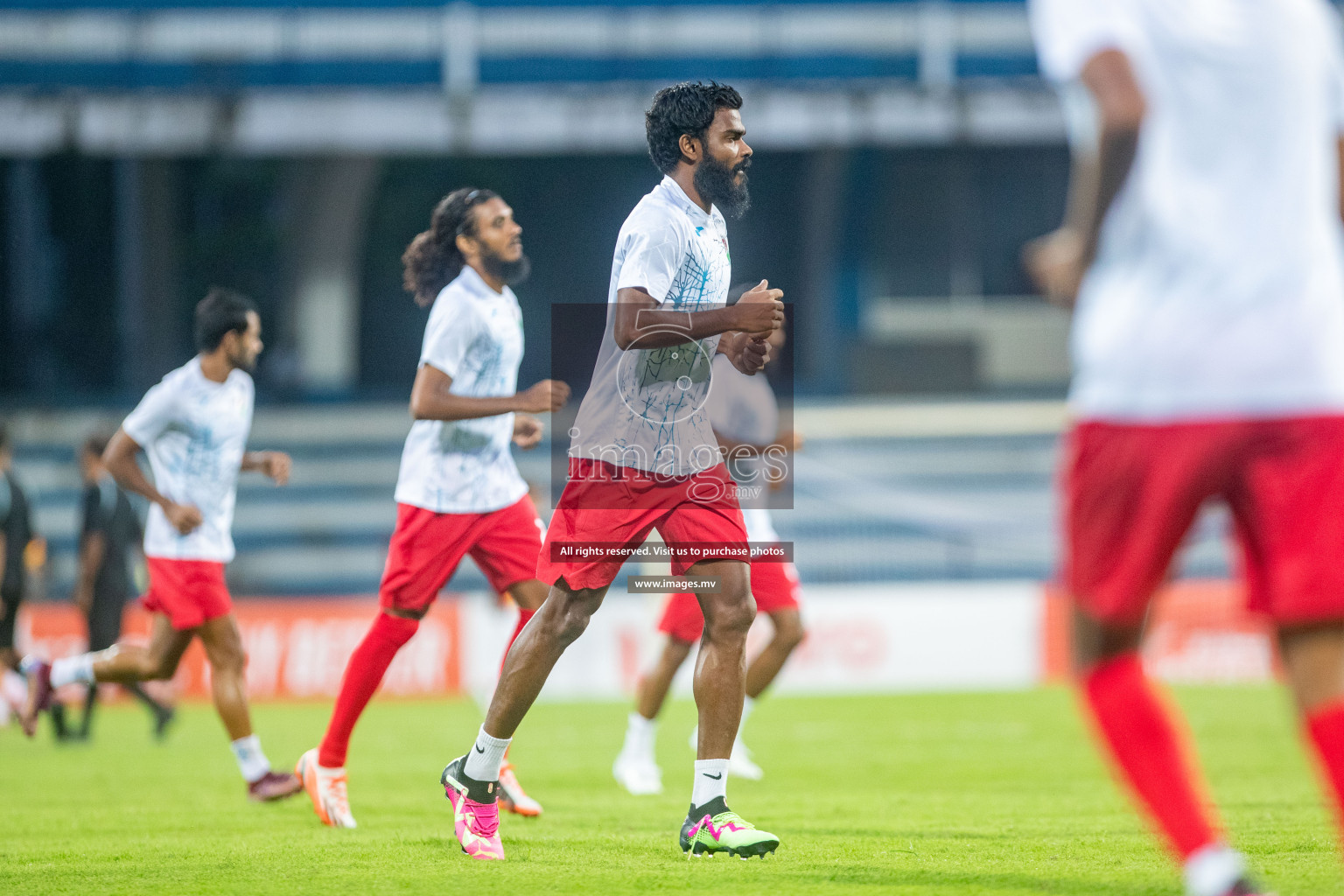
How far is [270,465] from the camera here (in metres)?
7.89

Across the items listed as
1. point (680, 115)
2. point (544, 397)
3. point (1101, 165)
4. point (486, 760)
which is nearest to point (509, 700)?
point (486, 760)

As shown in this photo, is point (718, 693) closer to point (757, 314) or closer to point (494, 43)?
point (757, 314)

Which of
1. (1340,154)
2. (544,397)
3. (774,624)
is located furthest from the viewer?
(774,624)

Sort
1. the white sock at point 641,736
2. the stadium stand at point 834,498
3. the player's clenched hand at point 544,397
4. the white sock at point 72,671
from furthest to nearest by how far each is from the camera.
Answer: the stadium stand at point 834,498
the white sock at point 72,671
the white sock at point 641,736
the player's clenched hand at point 544,397

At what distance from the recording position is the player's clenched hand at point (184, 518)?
24.6ft

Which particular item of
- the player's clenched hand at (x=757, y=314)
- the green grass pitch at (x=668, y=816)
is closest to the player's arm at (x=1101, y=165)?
the player's clenched hand at (x=757, y=314)

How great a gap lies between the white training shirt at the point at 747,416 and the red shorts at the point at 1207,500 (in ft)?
16.6

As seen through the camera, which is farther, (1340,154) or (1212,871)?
(1340,154)

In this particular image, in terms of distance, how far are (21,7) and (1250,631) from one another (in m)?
20.7

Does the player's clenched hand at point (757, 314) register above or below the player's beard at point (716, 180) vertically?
below

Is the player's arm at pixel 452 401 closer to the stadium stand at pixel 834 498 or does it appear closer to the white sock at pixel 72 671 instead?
the white sock at pixel 72 671

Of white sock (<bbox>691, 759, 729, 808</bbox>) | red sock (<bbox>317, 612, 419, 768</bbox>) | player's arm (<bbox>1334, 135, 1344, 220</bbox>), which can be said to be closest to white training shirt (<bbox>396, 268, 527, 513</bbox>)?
red sock (<bbox>317, 612, 419, 768</bbox>)

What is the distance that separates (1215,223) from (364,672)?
14.2 ft

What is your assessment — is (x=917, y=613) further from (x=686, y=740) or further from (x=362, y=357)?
(x=362, y=357)
